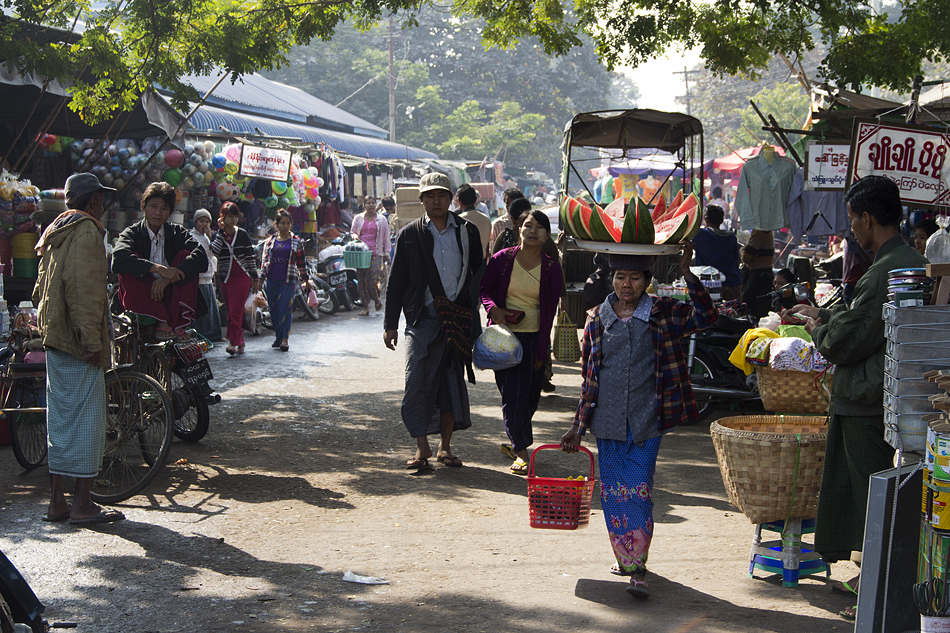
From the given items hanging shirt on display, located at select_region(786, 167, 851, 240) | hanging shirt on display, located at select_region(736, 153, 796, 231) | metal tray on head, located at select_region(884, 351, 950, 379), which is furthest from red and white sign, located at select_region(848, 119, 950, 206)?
hanging shirt on display, located at select_region(786, 167, 851, 240)

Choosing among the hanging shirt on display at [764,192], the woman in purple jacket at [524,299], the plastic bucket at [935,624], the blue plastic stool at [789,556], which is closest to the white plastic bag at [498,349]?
the woman in purple jacket at [524,299]

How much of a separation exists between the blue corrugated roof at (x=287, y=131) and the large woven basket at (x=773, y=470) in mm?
15843

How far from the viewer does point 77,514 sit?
17.3 ft

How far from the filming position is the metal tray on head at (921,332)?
3278 millimetres

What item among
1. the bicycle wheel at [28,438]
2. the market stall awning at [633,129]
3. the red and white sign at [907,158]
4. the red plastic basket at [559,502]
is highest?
the market stall awning at [633,129]

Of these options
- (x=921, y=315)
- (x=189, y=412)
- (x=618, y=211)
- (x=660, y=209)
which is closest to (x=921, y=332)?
(x=921, y=315)

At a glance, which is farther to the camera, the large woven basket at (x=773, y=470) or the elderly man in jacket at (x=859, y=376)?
the large woven basket at (x=773, y=470)

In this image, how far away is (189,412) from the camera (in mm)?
7258

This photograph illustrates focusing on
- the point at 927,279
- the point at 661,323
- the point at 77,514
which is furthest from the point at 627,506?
the point at 77,514

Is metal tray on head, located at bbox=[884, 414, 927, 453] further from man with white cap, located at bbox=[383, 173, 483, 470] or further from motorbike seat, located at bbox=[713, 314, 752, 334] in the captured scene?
motorbike seat, located at bbox=[713, 314, 752, 334]

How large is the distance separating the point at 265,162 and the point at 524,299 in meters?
10.1

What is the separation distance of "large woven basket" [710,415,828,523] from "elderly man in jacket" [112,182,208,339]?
13.2ft

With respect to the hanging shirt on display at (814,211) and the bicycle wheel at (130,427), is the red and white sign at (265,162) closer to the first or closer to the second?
the hanging shirt on display at (814,211)

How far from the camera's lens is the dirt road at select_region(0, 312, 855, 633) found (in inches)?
159
